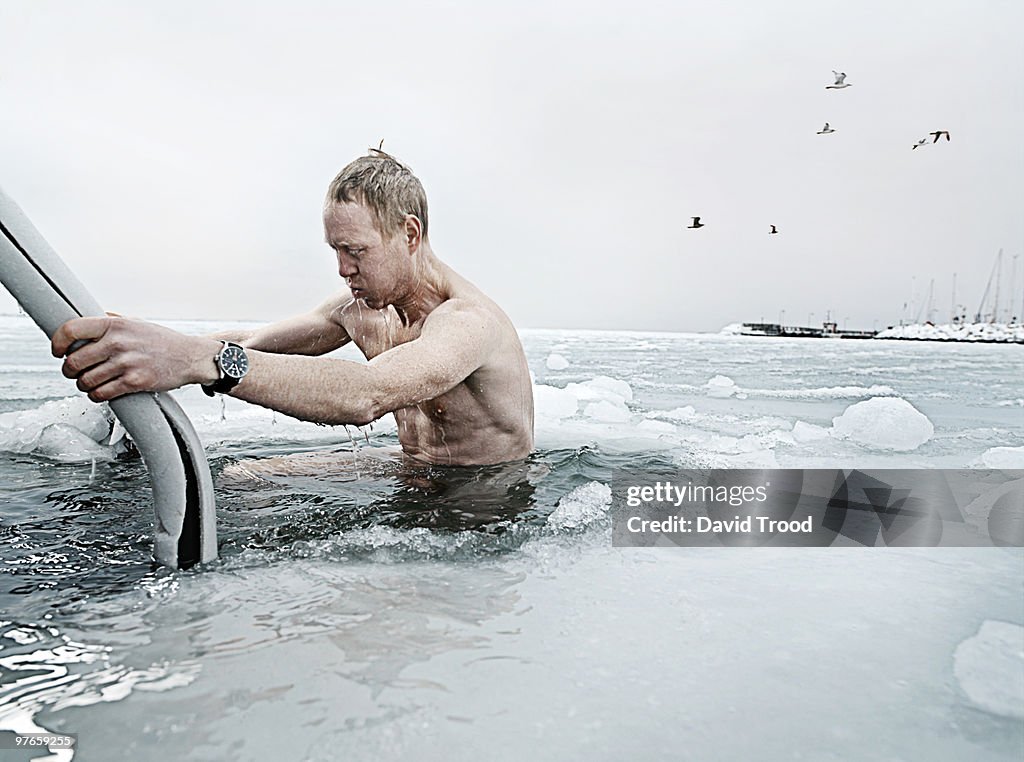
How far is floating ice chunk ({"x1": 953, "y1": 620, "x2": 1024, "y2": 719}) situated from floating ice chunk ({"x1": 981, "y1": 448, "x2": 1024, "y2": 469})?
252 cm

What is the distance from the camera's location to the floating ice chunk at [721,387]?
8641 millimetres

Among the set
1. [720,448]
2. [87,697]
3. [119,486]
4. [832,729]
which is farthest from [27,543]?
[720,448]

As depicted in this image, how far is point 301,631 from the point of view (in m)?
1.46

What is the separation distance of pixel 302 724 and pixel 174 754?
0.59ft

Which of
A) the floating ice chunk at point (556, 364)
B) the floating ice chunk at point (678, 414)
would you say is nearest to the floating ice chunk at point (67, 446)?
the floating ice chunk at point (678, 414)

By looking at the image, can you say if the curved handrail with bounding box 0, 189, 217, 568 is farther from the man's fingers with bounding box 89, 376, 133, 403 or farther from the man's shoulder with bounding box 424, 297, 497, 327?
the man's shoulder with bounding box 424, 297, 497, 327

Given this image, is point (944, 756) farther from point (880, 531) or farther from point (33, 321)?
point (33, 321)

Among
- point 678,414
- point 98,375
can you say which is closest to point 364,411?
point 98,375

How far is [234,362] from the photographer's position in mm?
1480

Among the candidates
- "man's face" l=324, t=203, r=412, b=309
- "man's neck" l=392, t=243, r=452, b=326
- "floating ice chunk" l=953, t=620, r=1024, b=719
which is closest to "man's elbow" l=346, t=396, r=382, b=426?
"man's face" l=324, t=203, r=412, b=309

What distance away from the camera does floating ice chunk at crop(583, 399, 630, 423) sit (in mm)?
5625

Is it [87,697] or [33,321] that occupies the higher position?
[33,321]

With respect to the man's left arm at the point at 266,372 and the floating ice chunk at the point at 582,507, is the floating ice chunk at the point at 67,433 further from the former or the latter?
the floating ice chunk at the point at 582,507

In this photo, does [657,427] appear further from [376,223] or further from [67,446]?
[67,446]
